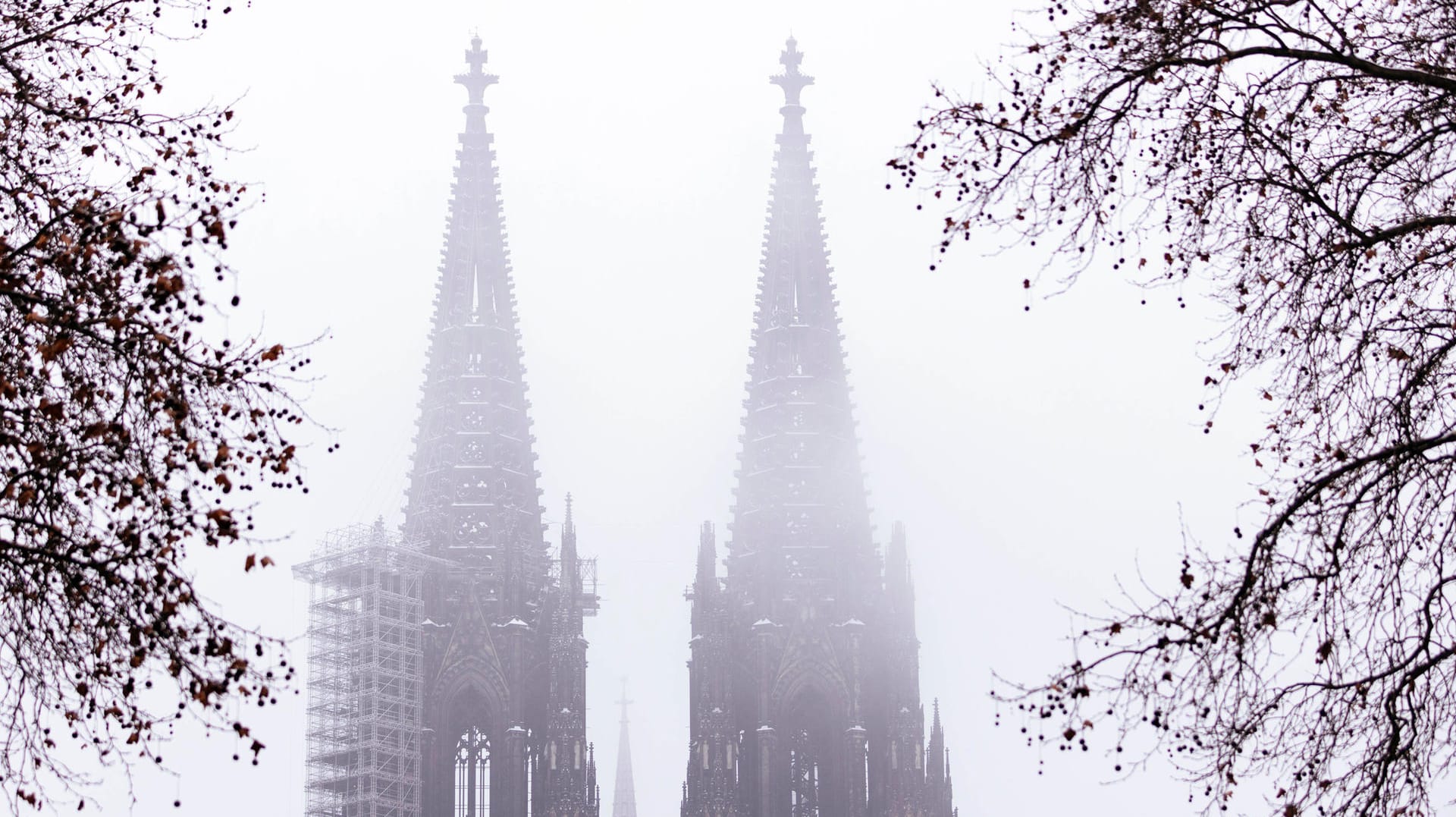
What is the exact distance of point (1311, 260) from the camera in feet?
58.4

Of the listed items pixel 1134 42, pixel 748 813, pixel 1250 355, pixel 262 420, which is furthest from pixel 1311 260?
pixel 748 813

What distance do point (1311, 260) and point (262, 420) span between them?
24.9 feet

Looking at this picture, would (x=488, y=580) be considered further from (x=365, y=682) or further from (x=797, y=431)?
(x=797, y=431)

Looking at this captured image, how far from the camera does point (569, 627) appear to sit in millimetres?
81375

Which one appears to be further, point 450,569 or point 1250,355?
point 450,569

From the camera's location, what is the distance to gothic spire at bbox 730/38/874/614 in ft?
270

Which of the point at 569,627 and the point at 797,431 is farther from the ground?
the point at 797,431

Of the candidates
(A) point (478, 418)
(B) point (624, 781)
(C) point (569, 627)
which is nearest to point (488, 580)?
(C) point (569, 627)

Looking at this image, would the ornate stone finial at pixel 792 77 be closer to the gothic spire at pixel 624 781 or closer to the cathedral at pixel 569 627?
the cathedral at pixel 569 627

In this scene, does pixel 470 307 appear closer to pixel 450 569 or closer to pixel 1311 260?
pixel 450 569

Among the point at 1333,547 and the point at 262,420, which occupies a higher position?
the point at 262,420

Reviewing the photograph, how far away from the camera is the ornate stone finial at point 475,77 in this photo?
3570 inches

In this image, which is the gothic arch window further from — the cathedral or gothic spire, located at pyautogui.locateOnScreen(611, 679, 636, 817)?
gothic spire, located at pyautogui.locateOnScreen(611, 679, 636, 817)

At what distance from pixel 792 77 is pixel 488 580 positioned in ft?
73.1
